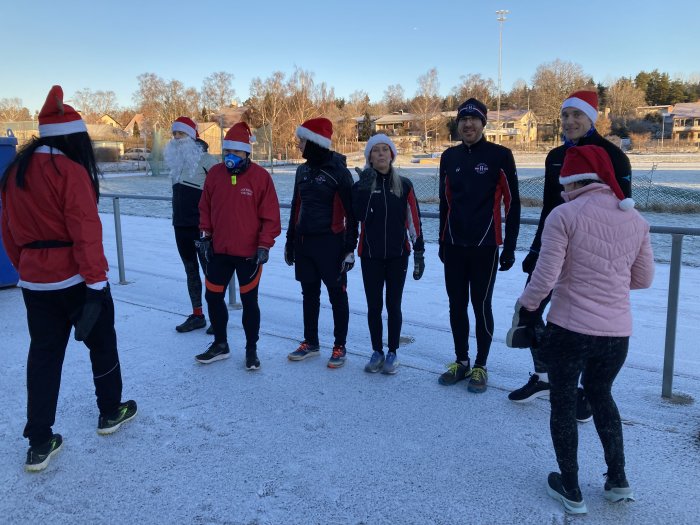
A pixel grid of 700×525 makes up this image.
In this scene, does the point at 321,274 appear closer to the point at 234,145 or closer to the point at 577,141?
the point at 234,145

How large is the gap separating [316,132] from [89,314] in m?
1.89

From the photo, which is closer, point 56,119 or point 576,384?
point 576,384

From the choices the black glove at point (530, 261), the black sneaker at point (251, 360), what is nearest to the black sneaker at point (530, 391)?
the black glove at point (530, 261)

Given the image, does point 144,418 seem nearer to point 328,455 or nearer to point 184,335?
point 328,455

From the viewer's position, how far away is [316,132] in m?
3.76

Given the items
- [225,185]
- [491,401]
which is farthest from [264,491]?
[225,185]

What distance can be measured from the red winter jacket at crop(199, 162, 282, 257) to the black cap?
1.34 meters

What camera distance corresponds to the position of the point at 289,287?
6.35 metres

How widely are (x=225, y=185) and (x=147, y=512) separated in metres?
2.14

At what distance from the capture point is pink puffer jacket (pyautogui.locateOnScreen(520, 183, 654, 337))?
7.27 ft

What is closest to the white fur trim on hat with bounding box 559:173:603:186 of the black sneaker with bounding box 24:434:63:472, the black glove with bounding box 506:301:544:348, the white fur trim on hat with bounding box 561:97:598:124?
the black glove with bounding box 506:301:544:348

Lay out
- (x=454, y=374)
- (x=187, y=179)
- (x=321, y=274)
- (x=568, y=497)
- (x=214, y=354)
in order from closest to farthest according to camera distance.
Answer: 1. (x=568, y=497)
2. (x=454, y=374)
3. (x=321, y=274)
4. (x=214, y=354)
5. (x=187, y=179)

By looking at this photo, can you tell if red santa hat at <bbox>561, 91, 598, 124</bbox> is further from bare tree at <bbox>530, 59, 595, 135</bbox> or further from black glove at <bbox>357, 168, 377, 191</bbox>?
bare tree at <bbox>530, 59, 595, 135</bbox>

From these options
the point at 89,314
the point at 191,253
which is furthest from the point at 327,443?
the point at 191,253
